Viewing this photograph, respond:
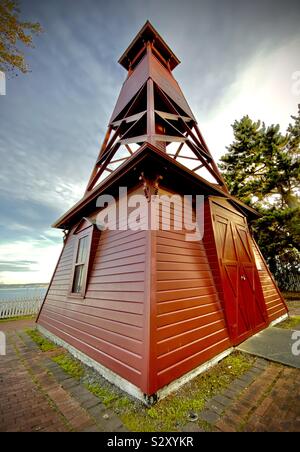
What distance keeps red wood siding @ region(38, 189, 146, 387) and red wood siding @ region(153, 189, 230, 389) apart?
323mm

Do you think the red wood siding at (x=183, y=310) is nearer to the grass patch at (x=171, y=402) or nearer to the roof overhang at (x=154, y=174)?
the grass patch at (x=171, y=402)

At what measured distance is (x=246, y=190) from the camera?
12734 millimetres

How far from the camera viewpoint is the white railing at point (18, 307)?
9890mm

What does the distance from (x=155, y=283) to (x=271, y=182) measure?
1202 cm

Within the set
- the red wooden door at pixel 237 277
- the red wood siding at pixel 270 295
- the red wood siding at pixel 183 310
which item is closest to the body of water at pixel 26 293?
the red wood siding at pixel 183 310

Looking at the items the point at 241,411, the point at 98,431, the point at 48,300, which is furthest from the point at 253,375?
the point at 48,300

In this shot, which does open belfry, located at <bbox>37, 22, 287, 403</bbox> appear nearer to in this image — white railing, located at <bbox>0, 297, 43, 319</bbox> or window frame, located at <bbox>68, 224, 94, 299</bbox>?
window frame, located at <bbox>68, 224, 94, 299</bbox>

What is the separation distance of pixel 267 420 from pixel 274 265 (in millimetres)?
13271

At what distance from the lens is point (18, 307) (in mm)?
10461

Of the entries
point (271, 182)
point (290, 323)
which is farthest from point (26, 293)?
point (271, 182)

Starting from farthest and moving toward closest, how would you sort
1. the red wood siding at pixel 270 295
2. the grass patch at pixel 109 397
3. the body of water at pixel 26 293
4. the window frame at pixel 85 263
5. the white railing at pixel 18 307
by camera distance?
1. the body of water at pixel 26 293
2. the white railing at pixel 18 307
3. the red wood siding at pixel 270 295
4. the window frame at pixel 85 263
5. the grass patch at pixel 109 397

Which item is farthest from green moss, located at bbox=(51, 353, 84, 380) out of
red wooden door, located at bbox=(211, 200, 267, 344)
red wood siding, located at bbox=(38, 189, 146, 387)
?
red wooden door, located at bbox=(211, 200, 267, 344)

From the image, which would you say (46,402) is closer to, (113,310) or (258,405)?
(113,310)

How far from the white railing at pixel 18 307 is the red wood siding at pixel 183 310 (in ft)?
35.9
